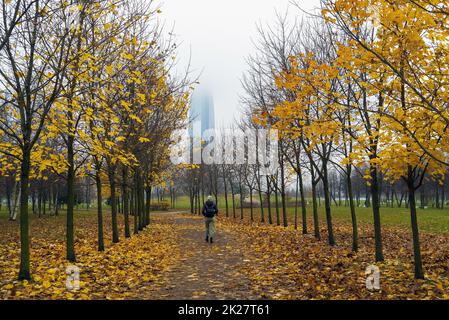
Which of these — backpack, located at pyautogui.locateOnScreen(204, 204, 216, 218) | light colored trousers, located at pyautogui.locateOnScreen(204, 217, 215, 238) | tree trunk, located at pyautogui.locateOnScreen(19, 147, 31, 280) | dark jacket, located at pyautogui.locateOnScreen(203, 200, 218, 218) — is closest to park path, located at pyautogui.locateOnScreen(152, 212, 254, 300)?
light colored trousers, located at pyautogui.locateOnScreen(204, 217, 215, 238)

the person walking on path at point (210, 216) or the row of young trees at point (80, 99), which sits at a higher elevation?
the row of young trees at point (80, 99)

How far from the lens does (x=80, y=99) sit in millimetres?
9453

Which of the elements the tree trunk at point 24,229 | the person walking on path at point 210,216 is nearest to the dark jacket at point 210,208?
the person walking on path at point 210,216

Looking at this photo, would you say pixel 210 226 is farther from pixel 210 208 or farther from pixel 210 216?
pixel 210 208

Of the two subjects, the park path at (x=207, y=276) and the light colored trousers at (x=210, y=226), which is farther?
the light colored trousers at (x=210, y=226)

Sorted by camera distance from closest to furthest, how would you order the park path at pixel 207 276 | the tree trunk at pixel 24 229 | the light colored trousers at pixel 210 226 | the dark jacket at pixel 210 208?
the park path at pixel 207 276, the tree trunk at pixel 24 229, the light colored trousers at pixel 210 226, the dark jacket at pixel 210 208

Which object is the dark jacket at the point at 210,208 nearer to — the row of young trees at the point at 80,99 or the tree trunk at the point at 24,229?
the row of young trees at the point at 80,99

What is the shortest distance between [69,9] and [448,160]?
9.12 m

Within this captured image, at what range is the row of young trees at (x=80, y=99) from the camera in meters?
7.38

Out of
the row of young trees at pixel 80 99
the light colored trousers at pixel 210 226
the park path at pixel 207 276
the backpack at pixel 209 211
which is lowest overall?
the park path at pixel 207 276

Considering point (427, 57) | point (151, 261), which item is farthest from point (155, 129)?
point (427, 57)

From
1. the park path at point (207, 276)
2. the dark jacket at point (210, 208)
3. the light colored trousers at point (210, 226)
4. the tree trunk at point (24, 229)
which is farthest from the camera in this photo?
the dark jacket at point (210, 208)
